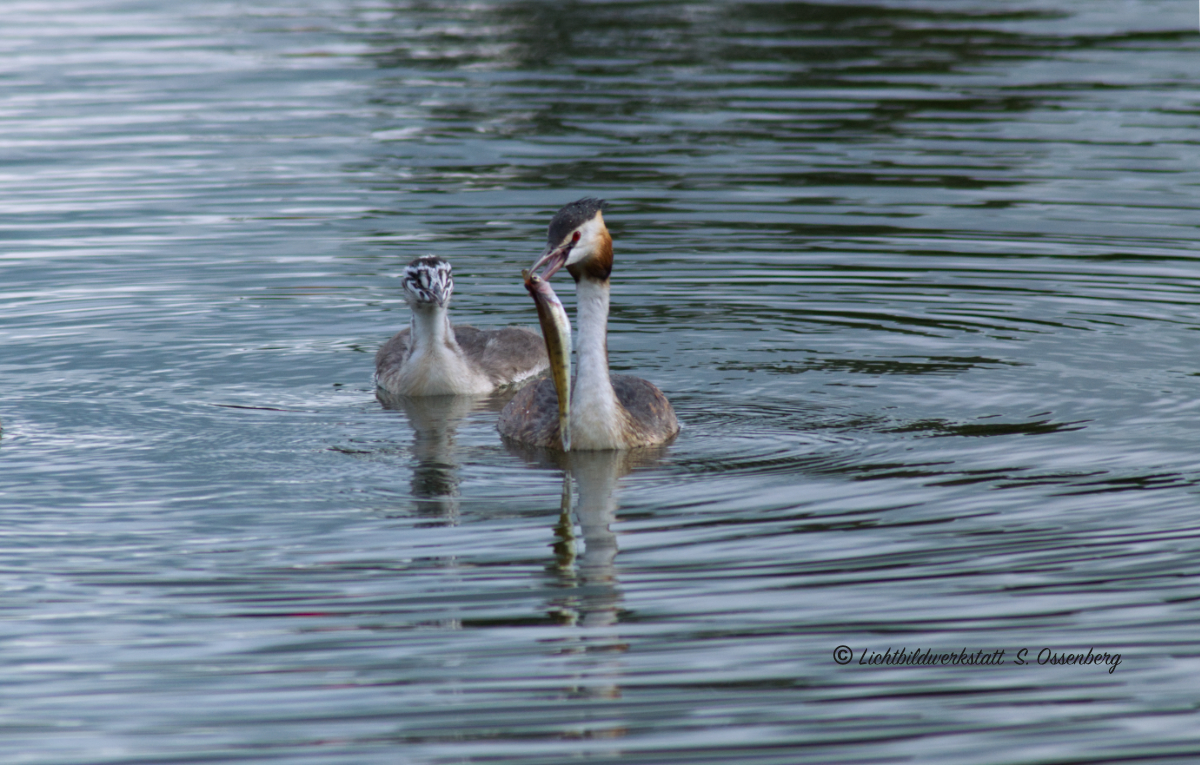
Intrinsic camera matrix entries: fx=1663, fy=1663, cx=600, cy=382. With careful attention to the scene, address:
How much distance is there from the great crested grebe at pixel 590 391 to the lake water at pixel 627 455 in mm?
290

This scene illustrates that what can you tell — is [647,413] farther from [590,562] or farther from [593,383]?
[590,562]

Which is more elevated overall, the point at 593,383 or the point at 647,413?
the point at 593,383

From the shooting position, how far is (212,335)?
1527cm

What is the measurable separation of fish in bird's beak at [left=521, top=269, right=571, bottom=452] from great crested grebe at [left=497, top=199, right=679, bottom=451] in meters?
0.02

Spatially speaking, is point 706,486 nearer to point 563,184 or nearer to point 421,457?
point 421,457

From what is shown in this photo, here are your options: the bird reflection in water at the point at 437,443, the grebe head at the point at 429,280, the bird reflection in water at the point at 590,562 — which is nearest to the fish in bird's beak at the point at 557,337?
the bird reflection in water at the point at 590,562

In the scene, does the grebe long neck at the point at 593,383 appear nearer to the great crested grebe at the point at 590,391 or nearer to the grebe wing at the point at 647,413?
the great crested grebe at the point at 590,391

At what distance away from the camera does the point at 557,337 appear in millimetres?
11070

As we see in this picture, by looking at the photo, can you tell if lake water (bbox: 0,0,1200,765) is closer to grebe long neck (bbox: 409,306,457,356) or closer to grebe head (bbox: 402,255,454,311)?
grebe long neck (bbox: 409,306,457,356)

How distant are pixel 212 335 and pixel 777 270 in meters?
5.81

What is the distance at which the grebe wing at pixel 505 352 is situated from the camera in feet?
48.3

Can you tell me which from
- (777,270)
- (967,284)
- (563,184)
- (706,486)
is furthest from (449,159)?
(706,486)

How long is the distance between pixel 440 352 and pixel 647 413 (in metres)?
2.73

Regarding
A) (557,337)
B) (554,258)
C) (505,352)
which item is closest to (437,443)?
(557,337)
